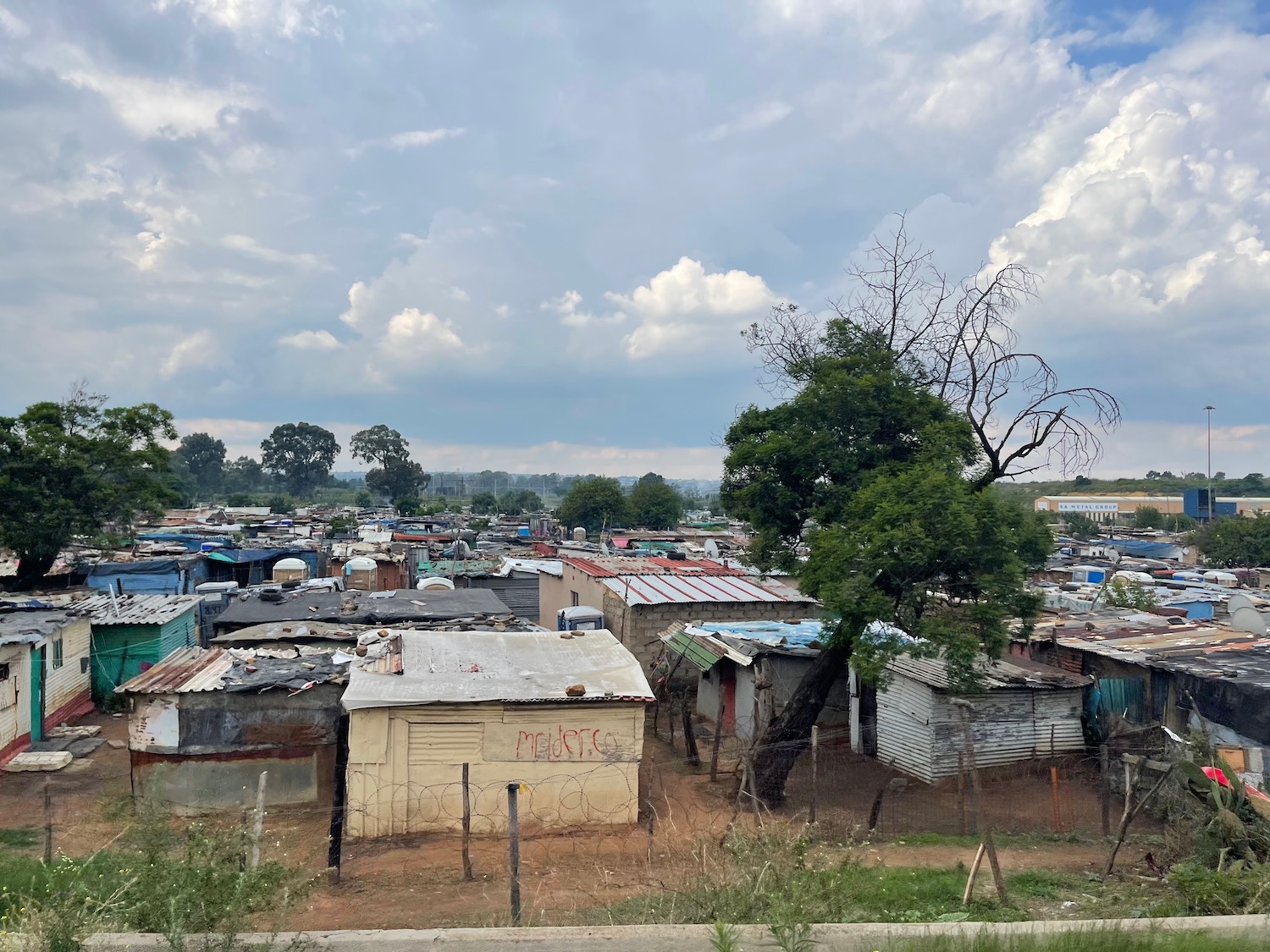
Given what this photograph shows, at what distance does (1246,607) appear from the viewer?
1617 centimetres

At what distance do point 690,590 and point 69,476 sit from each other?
51.8ft

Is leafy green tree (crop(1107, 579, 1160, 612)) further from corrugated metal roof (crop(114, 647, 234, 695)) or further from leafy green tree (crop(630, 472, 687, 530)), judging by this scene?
leafy green tree (crop(630, 472, 687, 530))

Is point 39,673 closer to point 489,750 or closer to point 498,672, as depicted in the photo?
point 498,672

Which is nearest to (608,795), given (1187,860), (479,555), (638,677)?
(638,677)

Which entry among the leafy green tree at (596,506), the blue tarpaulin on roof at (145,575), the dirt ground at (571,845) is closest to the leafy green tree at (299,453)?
the leafy green tree at (596,506)

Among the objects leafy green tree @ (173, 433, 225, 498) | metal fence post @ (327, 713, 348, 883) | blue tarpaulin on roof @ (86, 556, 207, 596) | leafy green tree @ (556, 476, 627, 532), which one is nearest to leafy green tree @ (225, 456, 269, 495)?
leafy green tree @ (173, 433, 225, 498)

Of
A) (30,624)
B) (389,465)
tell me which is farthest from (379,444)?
(30,624)

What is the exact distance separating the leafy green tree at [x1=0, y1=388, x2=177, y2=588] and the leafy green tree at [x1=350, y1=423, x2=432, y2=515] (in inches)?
2981

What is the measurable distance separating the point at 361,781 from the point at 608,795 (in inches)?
122

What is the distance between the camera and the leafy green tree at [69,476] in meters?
20.6

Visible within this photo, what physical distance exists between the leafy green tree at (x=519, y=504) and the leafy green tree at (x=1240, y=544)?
65722 millimetres

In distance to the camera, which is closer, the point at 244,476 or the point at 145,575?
the point at 145,575

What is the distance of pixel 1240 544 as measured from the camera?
44.2 metres

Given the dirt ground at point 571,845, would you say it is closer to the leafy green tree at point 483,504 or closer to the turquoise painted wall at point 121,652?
the turquoise painted wall at point 121,652
